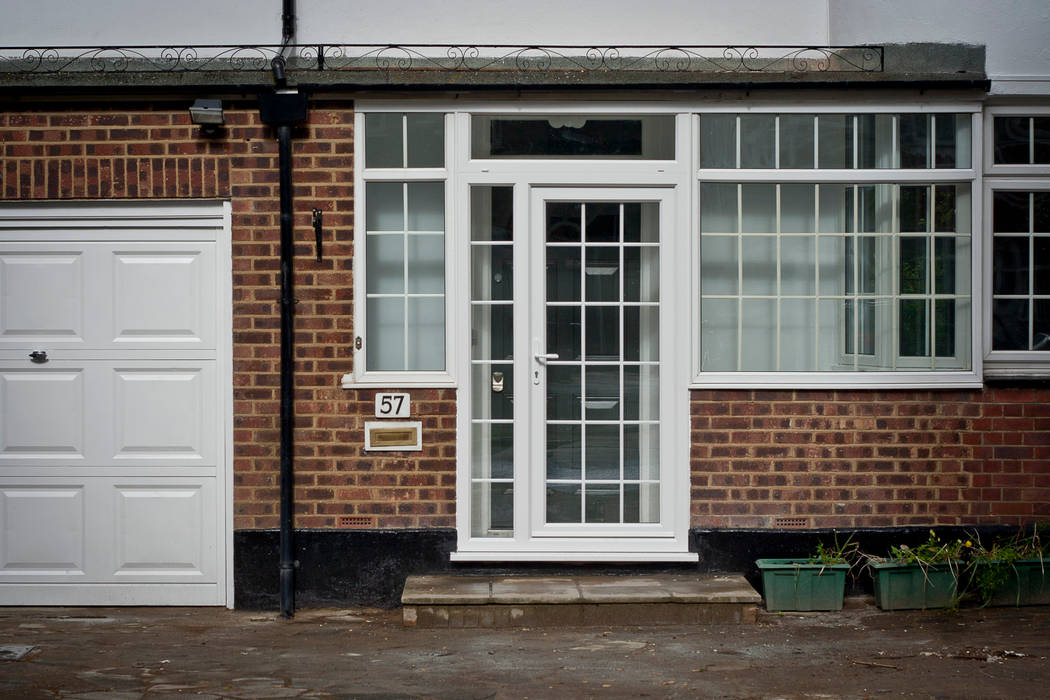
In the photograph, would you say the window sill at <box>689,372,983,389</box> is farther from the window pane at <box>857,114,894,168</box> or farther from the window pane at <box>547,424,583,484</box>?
the window pane at <box>857,114,894,168</box>

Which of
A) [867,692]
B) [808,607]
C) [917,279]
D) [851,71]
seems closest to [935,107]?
[851,71]

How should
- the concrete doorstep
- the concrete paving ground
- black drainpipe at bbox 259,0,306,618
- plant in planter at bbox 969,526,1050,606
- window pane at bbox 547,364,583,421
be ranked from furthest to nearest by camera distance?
Result: window pane at bbox 547,364,583,421 → black drainpipe at bbox 259,0,306,618 → plant in planter at bbox 969,526,1050,606 → the concrete doorstep → the concrete paving ground

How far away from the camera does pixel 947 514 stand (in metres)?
6.97

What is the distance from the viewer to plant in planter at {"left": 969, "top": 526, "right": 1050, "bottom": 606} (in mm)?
6684

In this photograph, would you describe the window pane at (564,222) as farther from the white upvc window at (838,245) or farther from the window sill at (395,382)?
the window sill at (395,382)

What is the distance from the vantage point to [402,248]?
697 centimetres

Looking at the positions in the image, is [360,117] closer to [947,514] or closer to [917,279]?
[917,279]

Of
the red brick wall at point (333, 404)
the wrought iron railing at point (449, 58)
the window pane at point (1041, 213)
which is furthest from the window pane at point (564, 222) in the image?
the window pane at point (1041, 213)

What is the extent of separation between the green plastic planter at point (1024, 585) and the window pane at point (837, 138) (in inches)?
98.0

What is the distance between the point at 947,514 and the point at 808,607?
1032 mm

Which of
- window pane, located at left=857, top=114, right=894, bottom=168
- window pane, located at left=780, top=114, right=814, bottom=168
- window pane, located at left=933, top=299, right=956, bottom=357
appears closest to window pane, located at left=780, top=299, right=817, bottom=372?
window pane, located at left=933, top=299, right=956, bottom=357

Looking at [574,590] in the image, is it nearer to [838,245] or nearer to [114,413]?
[838,245]

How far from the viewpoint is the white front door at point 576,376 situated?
6.95 metres

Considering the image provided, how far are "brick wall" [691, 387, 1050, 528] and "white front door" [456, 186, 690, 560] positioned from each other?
0.20m
